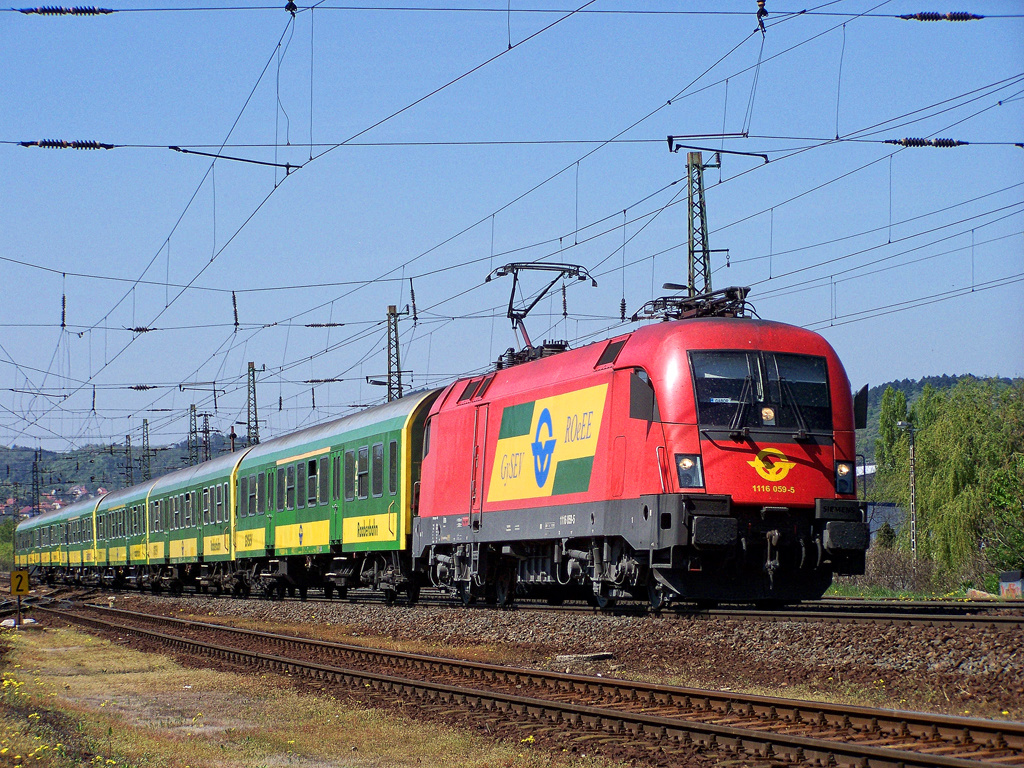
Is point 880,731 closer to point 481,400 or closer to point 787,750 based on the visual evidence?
point 787,750

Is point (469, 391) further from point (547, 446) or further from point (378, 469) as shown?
point (378, 469)

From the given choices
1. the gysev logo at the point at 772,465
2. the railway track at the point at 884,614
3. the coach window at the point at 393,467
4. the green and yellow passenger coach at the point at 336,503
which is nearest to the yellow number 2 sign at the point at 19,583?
the green and yellow passenger coach at the point at 336,503

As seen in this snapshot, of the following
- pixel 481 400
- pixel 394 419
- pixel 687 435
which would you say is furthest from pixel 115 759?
pixel 394 419

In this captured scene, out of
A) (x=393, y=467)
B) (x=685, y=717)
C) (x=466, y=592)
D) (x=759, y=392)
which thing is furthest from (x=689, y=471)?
(x=393, y=467)

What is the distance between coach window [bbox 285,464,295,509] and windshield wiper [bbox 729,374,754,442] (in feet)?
58.6

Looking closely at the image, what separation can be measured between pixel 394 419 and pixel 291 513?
23.7 feet

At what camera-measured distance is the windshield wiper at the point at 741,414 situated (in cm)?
1505

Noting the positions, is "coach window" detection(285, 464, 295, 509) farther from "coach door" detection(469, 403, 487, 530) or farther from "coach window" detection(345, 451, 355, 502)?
"coach door" detection(469, 403, 487, 530)

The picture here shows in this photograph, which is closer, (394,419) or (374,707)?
(374,707)

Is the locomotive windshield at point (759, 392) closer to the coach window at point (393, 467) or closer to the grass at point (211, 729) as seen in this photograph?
the grass at point (211, 729)

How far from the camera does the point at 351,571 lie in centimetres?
2780

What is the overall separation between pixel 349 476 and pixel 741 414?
13.8 m

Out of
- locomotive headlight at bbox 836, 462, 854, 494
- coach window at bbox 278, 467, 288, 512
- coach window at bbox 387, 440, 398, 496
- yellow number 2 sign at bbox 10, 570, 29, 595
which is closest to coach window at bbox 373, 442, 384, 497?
coach window at bbox 387, 440, 398, 496

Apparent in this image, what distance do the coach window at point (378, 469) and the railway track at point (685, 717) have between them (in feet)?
28.8
